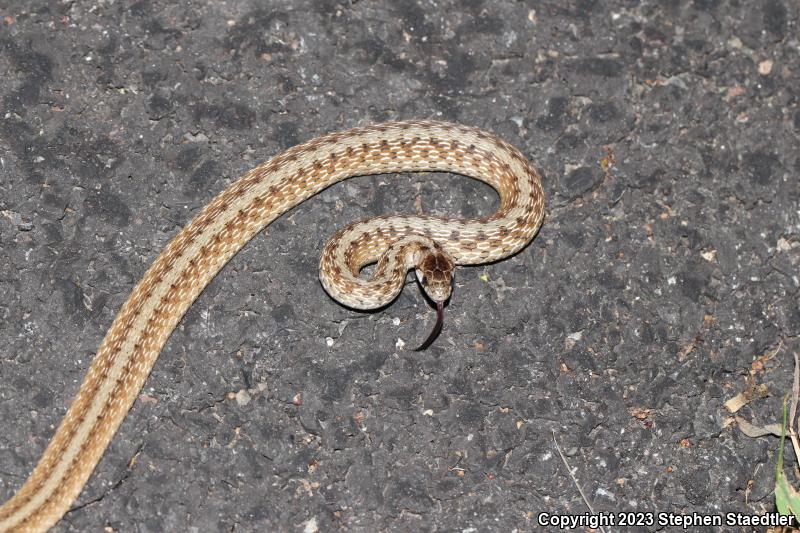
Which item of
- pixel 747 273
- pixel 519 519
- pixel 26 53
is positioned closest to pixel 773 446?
pixel 747 273

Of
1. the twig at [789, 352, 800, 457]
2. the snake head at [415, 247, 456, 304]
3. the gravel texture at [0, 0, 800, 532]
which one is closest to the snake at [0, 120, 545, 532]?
the snake head at [415, 247, 456, 304]

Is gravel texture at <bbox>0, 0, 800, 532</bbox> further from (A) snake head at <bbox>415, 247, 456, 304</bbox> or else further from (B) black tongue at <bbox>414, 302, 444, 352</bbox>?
(A) snake head at <bbox>415, 247, 456, 304</bbox>

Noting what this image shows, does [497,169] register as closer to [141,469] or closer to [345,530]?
[345,530]

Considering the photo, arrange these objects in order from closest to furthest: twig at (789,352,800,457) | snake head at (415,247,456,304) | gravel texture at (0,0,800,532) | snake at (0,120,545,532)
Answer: snake at (0,120,545,532) → gravel texture at (0,0,800,532) → snake head at (415,247,456,304) → twig at (789,352,800,457)

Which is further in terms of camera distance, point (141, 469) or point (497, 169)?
point (497, 169)

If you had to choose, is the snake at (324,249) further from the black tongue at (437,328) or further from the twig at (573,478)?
the twig at (573,478)

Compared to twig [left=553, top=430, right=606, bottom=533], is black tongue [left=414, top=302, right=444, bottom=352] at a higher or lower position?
higher

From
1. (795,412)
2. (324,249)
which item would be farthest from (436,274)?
(795,412)
